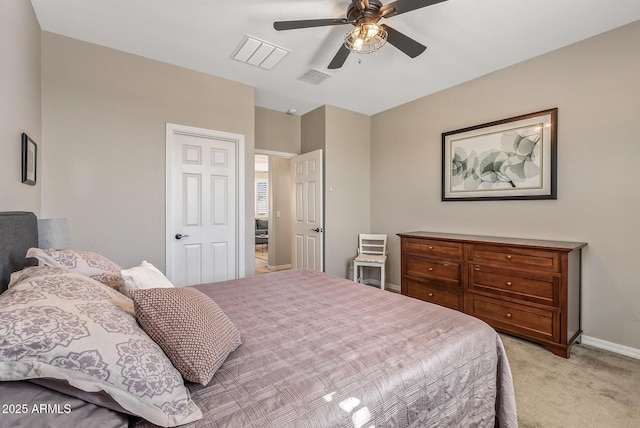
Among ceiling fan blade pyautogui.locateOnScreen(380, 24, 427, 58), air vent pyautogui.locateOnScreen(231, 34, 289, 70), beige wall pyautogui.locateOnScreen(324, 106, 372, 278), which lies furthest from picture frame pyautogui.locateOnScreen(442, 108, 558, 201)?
air vent pyautogui.locateOnScreen(231, 34, 289, 70)

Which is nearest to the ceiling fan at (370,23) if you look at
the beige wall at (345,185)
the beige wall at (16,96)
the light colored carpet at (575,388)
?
the beige wall at (16,96)

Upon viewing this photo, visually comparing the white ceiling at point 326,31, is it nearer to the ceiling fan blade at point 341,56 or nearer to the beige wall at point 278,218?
the ceiling fan blade at point 341,56

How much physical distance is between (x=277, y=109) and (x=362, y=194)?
194cm

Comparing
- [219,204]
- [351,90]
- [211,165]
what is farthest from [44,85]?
[351,90]

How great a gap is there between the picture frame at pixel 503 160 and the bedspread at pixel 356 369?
217 cm

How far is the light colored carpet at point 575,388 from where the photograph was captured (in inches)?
66.3

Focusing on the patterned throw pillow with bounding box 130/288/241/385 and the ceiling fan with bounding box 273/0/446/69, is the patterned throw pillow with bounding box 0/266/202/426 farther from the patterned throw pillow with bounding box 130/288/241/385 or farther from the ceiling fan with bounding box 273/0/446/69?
the ceiling fan with bounding box 273/0/446/69

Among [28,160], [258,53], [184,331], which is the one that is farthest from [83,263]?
[258,53]

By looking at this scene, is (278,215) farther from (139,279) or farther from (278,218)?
(139,279)

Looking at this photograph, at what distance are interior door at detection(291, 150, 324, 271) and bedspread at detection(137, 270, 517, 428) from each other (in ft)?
8.21

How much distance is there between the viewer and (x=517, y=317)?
2.63m

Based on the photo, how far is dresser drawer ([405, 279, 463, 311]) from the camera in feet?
10.1

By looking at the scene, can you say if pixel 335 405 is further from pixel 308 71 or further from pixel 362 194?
pixel 362 194

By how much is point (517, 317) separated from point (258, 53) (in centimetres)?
357
